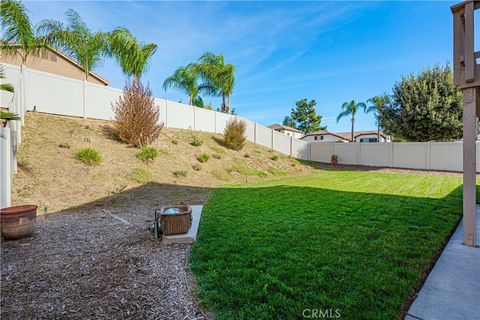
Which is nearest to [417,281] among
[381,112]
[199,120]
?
[199,120]

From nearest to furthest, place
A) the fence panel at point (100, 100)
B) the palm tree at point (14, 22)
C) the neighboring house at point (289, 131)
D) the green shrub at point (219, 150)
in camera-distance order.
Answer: the palm tree at point (14, 22) → the fence panel at point (100, 100) → the green shrub at point (219, 150) → the neighboring house at point (289, 131)

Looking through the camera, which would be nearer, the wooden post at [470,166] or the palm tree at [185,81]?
the wooden post at [470,166]

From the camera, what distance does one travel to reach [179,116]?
14.5 meters

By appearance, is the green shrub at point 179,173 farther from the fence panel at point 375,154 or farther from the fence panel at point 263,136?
the fence panel at point 375,154

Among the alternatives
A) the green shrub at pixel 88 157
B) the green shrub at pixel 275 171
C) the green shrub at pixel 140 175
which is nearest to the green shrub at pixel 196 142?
the green shrub at pixel 275 171

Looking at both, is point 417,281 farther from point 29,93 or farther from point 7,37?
point 29,93

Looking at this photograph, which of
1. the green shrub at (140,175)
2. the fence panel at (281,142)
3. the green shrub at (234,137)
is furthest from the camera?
the fence panel at (281,142)

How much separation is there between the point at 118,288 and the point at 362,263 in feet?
8.81

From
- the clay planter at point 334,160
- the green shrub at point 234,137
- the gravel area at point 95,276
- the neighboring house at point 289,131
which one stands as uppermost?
the neighboring house at point 289,131

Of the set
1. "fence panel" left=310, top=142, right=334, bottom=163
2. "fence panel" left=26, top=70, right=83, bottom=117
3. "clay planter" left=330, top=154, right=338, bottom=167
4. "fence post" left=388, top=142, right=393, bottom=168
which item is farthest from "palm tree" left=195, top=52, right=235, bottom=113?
"fence post" left=388, top=142, right=393, bottom=168

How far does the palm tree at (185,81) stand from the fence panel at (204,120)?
19.5 feet

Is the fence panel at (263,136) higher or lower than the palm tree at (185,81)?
lower

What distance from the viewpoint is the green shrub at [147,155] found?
951 cm

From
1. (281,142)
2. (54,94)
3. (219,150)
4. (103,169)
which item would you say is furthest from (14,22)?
(281,142)
